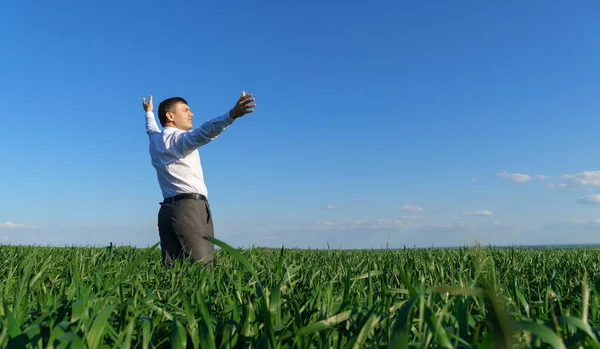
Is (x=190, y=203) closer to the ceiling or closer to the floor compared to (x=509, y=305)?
closer to the ceiling

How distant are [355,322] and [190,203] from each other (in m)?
4.27

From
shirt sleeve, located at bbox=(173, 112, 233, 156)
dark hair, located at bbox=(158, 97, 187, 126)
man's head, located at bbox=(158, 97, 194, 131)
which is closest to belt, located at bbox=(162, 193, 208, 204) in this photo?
shirt sleeve, located at bbox=(173, 112, 233, 156)

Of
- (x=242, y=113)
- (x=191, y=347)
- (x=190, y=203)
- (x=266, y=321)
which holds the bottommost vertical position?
(x=191, y=347)

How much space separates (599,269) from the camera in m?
4.34

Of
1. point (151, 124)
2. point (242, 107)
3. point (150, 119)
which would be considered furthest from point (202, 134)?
point (150, 119)

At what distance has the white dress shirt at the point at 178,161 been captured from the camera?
5.41m

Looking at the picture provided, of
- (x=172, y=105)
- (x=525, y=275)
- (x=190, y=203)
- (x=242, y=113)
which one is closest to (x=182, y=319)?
(x=525, y=275)

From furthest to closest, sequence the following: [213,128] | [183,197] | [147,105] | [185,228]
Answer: [147,105]
[183,197]
[185,228]
[213,128]

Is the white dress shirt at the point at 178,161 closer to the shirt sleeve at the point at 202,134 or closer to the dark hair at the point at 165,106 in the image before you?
the shirt sleeve at the point at 202,134

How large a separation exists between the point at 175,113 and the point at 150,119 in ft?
2.04

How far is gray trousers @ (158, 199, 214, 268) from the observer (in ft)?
17.6

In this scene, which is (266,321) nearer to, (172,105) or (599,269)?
(599,269)

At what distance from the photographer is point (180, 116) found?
6227mm

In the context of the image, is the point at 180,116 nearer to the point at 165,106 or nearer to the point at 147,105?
the point at 165,106
